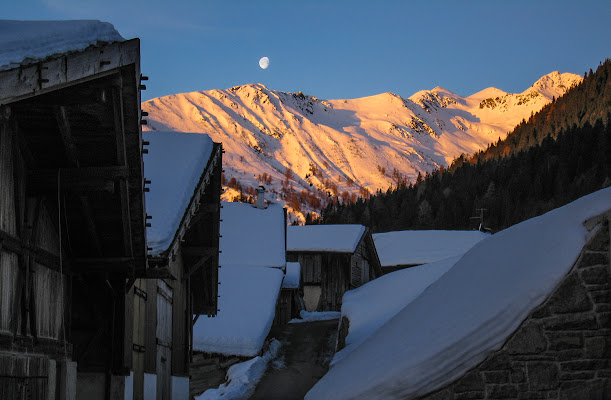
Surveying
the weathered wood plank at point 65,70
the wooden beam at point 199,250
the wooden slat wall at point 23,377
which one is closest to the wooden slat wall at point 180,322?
the wooden beam at point 199,250

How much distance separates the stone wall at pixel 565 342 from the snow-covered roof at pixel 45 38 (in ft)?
17.8

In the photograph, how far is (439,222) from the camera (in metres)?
92.6

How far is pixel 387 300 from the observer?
21.0 metres

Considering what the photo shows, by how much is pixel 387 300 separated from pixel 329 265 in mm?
24376

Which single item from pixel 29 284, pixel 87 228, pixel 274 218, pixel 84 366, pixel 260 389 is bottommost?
pixel 260 389

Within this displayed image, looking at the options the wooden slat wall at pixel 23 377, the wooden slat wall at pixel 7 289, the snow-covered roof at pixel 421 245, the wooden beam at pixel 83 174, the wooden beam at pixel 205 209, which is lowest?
the wooden slat wall at pixel 23 377

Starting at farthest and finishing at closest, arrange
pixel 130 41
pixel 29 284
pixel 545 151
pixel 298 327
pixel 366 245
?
pixel 545 151 < pixel 366 245 < pixel 298 327 < pixel 29 284 < pixel 130 41

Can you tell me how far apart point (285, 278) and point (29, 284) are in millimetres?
32892

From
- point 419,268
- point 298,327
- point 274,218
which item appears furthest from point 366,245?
point 419,268

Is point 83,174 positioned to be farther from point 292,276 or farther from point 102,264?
point 292,276

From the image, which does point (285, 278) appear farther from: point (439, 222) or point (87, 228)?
point (439, 222)

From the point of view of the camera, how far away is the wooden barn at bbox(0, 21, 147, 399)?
5.96 metres

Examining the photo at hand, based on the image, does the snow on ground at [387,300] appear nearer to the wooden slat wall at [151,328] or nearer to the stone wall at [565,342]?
the wooden slat wall at [151,328]

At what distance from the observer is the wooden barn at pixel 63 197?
5.96 meters
